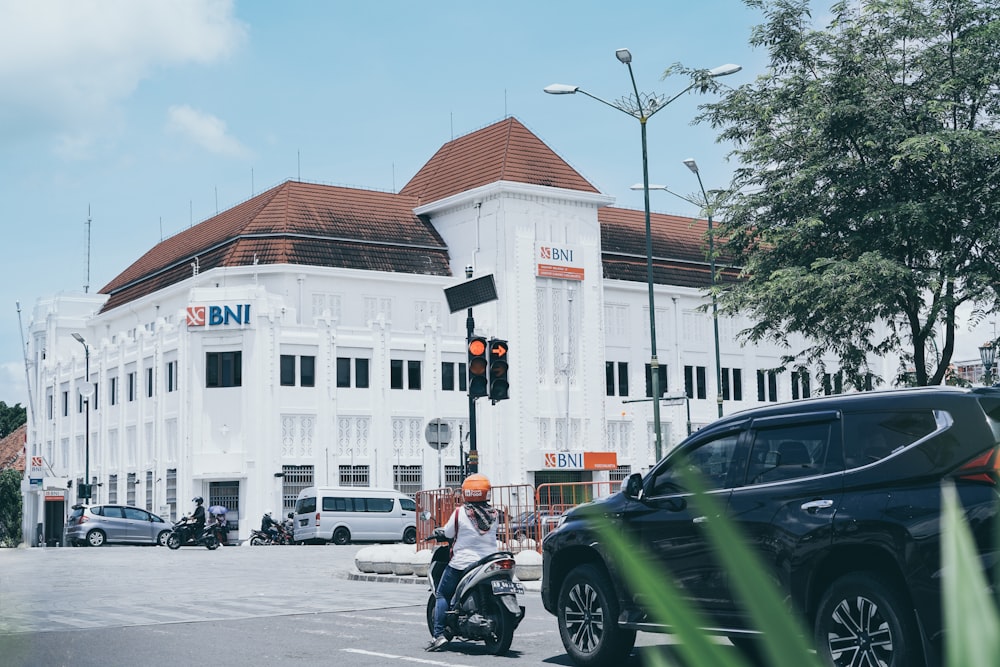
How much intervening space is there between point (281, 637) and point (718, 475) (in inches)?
245

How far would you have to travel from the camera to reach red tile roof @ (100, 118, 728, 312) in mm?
67938

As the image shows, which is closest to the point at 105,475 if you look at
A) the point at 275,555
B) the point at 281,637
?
the point at 275,555

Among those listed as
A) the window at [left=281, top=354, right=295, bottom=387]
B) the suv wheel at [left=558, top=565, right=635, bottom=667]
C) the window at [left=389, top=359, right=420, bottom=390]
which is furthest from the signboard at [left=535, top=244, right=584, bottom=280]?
the suv wheel at [left=558, top=565, right=635, bottom=667]

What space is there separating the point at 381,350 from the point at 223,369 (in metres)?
7.66

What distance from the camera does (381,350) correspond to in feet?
209

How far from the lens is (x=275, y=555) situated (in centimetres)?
3819

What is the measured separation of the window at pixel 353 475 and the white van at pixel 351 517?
1012cm

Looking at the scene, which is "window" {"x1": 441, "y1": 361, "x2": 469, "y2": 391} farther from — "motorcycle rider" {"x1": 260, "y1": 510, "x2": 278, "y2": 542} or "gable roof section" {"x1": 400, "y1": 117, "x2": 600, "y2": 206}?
"motorcycle rider" {"x1": 260, "y1": 510, "x2": 278, "y2": 542}

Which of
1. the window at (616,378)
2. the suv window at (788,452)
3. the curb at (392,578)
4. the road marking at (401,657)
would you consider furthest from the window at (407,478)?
the suv window at (788,452)

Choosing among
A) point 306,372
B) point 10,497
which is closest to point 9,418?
point 10,497

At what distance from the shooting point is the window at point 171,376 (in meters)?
62.5

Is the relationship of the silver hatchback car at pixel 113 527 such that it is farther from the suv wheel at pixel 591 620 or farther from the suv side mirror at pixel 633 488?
the suv side mirror at pixel 633 488

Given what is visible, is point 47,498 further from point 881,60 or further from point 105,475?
point 881,60

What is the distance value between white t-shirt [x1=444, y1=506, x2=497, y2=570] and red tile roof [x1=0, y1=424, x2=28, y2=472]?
100987mm
